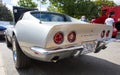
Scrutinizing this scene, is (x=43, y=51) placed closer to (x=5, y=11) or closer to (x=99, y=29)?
(x=99, y=29)

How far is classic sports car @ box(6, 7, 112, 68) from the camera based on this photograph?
12.4 feet

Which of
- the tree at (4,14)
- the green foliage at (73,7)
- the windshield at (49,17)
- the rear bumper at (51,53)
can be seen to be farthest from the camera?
the tree at (4,14)

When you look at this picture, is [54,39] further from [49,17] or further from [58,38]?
[49,17]

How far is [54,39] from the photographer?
3.80 meters

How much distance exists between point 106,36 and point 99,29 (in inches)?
17.5

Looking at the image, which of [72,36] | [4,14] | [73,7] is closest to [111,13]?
[72,36]

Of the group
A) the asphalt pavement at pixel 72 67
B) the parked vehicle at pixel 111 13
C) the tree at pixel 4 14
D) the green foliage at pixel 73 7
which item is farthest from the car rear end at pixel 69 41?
the tree at pixel 4 14

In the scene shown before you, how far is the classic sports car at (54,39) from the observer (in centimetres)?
377

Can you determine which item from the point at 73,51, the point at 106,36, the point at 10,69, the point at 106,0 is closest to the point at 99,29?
the point at 106,36

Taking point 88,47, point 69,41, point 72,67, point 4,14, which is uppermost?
point 69,41

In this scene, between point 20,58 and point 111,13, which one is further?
point 111,13

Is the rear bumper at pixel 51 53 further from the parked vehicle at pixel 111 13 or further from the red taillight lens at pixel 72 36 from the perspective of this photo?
the parked vehicle at pixel 111 13

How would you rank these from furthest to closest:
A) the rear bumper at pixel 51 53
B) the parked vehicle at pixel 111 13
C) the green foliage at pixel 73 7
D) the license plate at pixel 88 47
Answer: the green foliage at pixel 73 7 → the parked vehicle at pixel 111 13 → the license plate at pixel 88 47 → the rear bumper at pixel 51 53

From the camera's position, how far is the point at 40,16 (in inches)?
202
